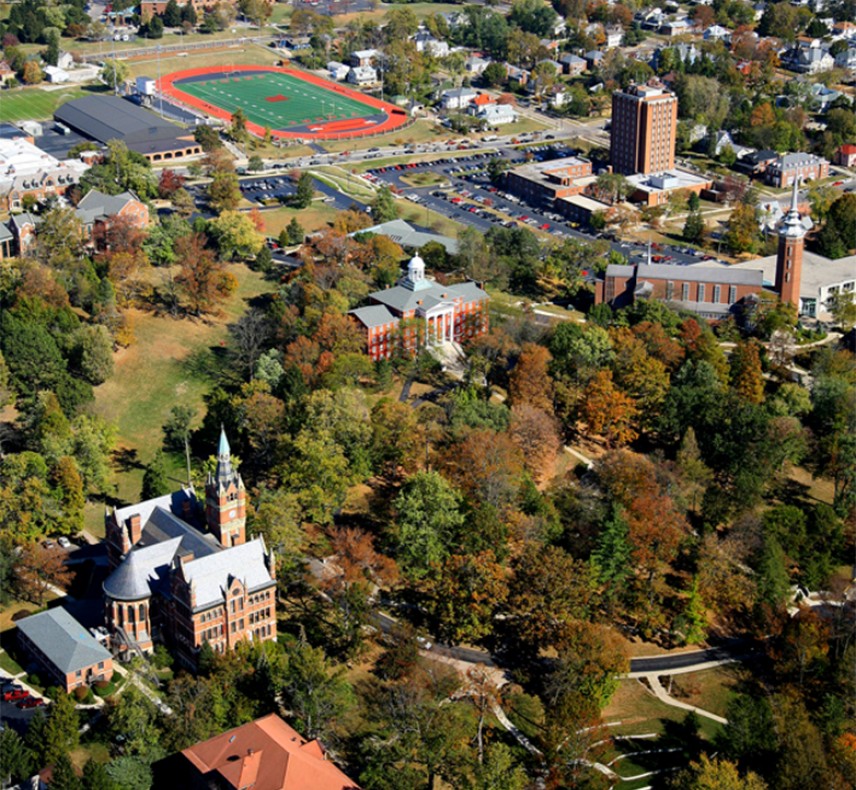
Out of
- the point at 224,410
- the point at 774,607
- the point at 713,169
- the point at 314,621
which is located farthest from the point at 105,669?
the point at 713,169

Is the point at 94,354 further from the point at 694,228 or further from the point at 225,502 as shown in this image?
the point at 694,228

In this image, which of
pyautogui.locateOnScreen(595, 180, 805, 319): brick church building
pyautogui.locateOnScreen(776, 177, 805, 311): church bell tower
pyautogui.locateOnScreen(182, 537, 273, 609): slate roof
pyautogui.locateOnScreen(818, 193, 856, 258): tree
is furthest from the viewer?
pyautogui.locateOnScreen(818, 193, 856, 258): tree

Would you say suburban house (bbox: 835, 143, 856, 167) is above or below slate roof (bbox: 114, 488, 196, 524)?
below

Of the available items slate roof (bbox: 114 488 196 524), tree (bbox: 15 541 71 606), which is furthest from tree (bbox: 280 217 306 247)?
tree (bbox: 15 541 71 606)

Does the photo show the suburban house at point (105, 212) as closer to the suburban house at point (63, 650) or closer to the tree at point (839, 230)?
the suburban house at point (63, 650)

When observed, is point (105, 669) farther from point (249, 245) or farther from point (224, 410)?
point (249, 245)

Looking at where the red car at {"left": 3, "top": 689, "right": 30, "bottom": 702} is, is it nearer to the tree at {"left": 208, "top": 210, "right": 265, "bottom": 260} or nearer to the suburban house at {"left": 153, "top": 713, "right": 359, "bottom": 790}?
the suburban house at {"left": 153, "top": 713, "right": 359, "bottom": 790}

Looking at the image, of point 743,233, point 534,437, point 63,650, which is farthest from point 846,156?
point 63,650
